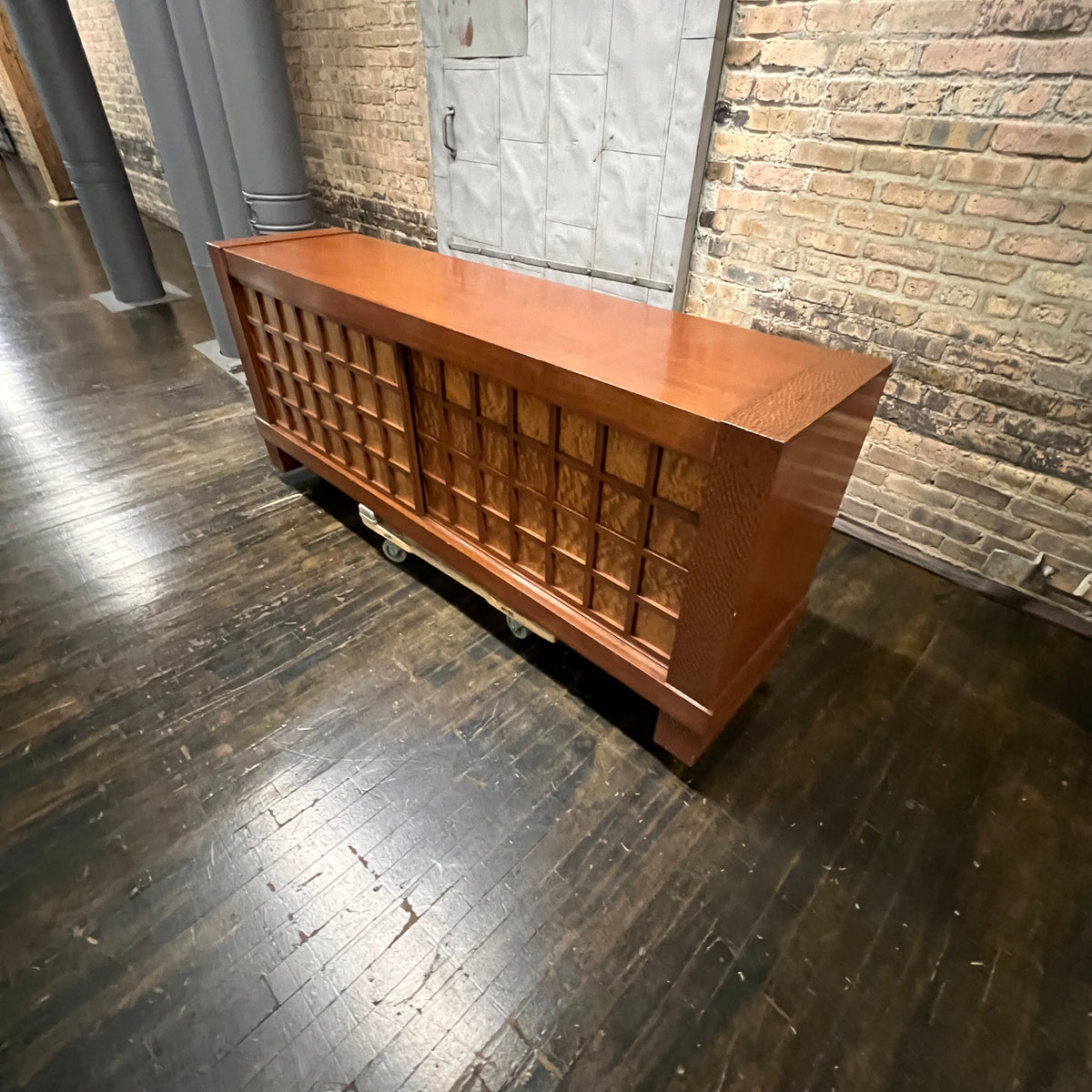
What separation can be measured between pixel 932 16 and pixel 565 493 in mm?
1600

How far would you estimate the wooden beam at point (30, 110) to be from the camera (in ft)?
21.9

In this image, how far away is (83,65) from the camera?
11.6 ft

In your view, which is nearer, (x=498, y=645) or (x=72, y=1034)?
(x=72, y=1034)

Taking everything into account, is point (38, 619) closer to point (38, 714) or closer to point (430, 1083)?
point (38, 714)

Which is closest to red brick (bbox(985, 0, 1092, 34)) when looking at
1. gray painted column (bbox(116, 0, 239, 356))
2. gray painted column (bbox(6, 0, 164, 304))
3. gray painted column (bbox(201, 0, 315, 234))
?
gray painted column (bbox(201, 0, 315, 234))

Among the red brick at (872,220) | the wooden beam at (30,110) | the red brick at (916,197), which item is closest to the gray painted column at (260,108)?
the red brick at (872,220)

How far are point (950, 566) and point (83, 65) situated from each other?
520cm

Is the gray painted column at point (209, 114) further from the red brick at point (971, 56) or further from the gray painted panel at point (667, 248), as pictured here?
the red brick at point (971, 56)

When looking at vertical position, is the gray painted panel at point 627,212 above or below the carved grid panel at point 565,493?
above

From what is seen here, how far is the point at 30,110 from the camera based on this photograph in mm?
6711

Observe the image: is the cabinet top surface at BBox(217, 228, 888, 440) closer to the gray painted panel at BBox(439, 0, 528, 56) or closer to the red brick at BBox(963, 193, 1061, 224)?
the red brick at BBox(963, 193, 1061, 224)

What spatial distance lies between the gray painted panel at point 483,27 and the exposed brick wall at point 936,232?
0.97 meters

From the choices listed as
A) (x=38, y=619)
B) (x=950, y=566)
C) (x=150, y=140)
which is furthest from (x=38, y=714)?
(x=150, y=140)

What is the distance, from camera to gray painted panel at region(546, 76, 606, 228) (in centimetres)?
232
